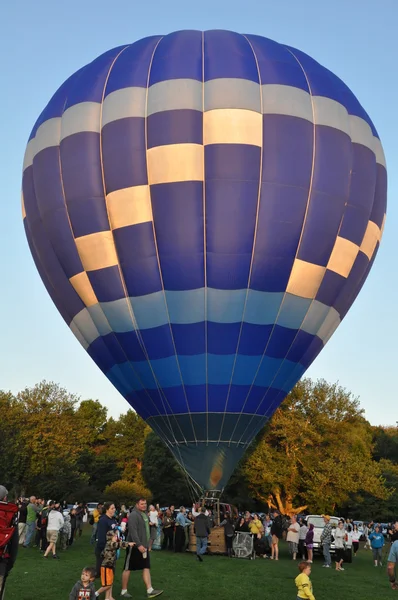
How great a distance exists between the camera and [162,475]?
4666 cm

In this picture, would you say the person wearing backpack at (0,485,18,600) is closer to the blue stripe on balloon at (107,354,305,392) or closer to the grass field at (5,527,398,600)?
the grass field at (5,527,398,600)

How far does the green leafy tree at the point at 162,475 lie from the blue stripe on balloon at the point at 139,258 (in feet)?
100.0

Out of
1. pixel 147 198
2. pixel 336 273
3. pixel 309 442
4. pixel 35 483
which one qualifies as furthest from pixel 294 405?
pixel 147 198

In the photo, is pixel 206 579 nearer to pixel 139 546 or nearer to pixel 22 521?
pixel 139 546

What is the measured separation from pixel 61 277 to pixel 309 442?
915 inches

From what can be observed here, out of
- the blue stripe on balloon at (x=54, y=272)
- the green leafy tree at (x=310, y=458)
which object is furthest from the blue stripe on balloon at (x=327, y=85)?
the green leafy tree at (x=310, y=458)

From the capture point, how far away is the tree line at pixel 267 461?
121 feet

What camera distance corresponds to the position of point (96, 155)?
17.1m

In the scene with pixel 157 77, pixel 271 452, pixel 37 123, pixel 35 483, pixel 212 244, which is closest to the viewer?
pixel 212 244

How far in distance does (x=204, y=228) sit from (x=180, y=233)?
0.59m

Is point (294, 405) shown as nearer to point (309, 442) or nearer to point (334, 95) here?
point (309, 442)

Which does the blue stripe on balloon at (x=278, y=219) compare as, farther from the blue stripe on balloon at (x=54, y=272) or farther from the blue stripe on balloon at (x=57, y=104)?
the blue stripe on balloon at (x=57, y=104)

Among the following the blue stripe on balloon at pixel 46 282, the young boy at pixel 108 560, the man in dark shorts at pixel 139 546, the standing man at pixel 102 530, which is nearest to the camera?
the young boy at pixel 108 560

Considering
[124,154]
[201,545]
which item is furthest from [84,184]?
[201,545]
